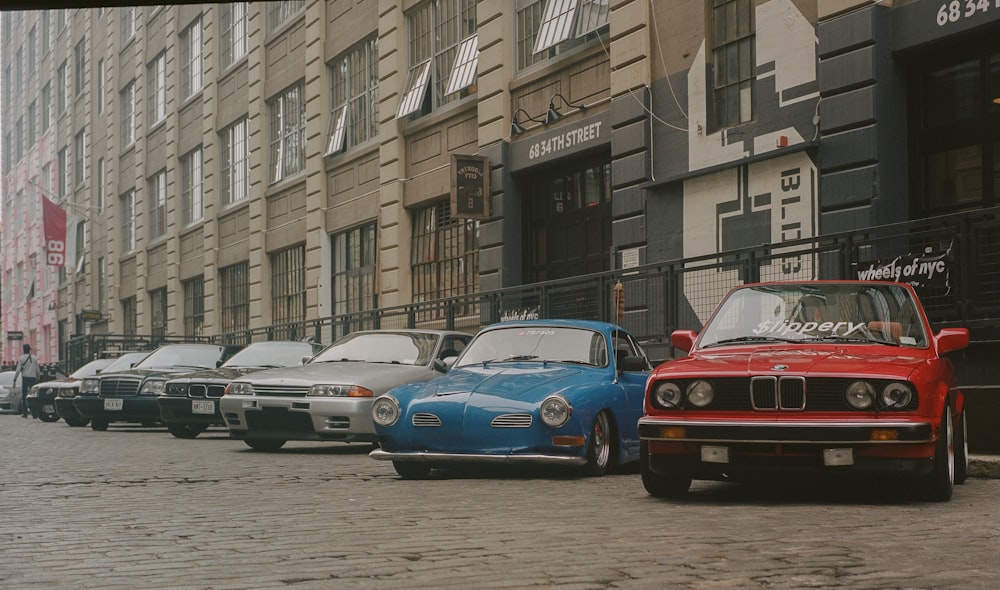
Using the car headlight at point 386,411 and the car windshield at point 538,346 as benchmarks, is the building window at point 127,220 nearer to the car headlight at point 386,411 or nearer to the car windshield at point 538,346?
the car windshield at point 538,346

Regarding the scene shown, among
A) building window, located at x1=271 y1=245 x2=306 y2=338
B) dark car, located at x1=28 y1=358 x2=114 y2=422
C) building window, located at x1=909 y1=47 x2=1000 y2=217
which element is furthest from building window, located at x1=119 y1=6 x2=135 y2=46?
building window, located at x1=909 y1=47 x2=1000 y2=217

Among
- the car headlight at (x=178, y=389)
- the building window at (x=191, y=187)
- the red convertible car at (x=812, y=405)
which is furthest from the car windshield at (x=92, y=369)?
the red convertible car at (x=812, y=405)

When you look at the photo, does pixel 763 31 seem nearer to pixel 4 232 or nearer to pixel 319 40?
pixel 319 40

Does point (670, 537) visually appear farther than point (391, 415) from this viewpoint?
No

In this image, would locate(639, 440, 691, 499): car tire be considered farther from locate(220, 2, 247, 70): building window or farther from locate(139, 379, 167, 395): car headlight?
locate(220, 2, 247, 70): building window

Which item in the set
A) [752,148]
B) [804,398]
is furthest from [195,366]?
[804,398]

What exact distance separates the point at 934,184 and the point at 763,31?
3.03 m

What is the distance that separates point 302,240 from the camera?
3033 centimetres

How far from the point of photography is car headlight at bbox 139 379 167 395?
19533mm

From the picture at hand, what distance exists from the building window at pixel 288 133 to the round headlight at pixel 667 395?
23332 mm

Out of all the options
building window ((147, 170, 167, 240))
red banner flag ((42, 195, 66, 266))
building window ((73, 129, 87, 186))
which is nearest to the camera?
building window ((147, 170, 167, 240))

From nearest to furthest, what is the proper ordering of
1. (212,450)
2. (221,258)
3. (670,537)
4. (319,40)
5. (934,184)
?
(670,537) → (934,184) → (212,450) → (319,40) → (221,258)

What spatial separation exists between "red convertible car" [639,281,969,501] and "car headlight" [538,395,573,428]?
1.40 m

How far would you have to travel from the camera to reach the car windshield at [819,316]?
8.70 metres
